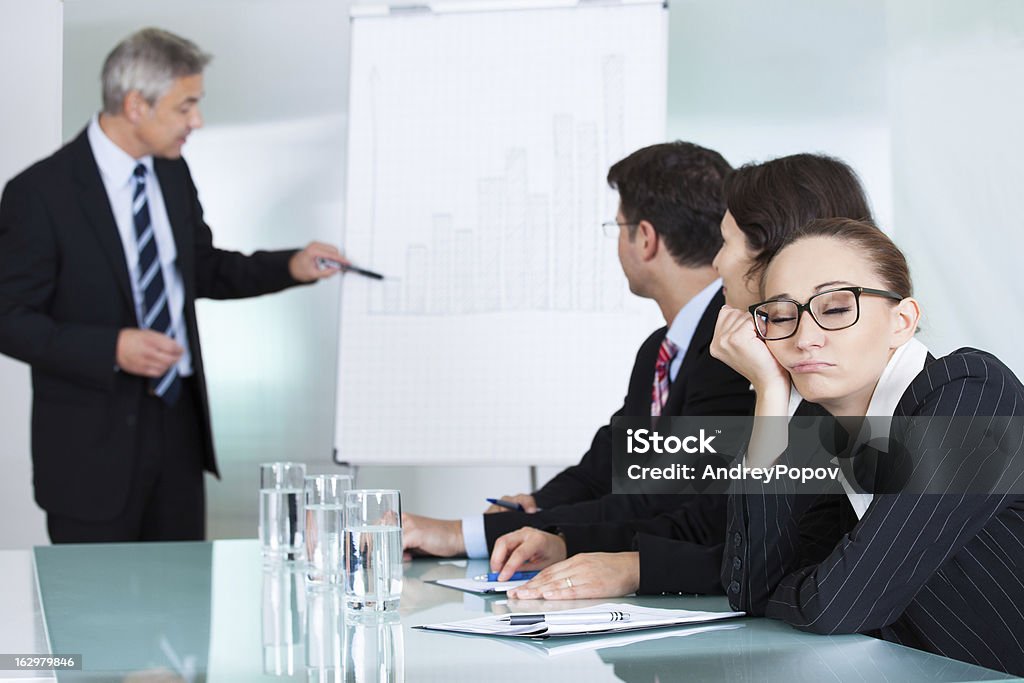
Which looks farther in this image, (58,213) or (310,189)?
(310,189)

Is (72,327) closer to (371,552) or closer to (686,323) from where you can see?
(686,323)

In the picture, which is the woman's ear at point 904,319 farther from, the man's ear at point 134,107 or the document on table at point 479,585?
the man's ear at point 134,107

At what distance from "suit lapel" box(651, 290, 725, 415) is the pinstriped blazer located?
0.59 meters

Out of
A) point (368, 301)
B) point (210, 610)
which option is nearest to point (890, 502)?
point (210, 610)

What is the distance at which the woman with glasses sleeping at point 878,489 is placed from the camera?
118cm

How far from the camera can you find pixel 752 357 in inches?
54.6

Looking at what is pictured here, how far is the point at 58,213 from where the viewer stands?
3.03m

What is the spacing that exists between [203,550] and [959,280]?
2.74 metres

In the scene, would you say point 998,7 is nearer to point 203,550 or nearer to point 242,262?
point 242,262

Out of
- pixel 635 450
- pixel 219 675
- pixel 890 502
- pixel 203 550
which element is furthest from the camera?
pixel 635 450

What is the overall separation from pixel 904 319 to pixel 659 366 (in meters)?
0.88

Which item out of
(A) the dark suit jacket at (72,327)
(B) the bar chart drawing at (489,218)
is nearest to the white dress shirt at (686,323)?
(B) the bar chart drawing at (489,218)

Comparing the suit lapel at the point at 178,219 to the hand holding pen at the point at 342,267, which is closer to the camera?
the suit lapel at the point at 178,219

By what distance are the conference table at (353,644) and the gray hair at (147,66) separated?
6.49 ft
